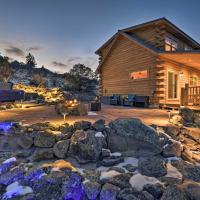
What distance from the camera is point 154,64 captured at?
12.9 metres

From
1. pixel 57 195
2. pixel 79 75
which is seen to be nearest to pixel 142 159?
pixel 57 195

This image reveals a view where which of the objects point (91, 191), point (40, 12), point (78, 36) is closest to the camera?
point (91, 191)

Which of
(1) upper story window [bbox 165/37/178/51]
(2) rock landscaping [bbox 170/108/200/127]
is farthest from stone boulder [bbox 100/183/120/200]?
(1) upper story window [bbox 165/37/178/51]

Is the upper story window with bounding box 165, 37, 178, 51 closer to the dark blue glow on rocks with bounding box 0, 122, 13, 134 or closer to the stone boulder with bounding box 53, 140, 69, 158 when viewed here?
the stone boulder with bounding box 53, 140, 69, 158

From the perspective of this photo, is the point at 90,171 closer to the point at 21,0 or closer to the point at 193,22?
the point at 21,0

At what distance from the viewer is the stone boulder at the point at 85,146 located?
4.20 meters

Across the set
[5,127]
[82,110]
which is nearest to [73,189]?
[5,127]

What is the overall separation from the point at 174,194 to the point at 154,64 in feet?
36.1

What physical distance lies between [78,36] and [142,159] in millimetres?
19002

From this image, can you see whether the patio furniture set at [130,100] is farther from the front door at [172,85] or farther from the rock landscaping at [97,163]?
the rock landscaping at [97,163]

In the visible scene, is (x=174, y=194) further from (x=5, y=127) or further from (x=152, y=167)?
(x=5, y=127)

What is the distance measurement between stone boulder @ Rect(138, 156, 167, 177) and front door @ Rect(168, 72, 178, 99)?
10542 millimetres

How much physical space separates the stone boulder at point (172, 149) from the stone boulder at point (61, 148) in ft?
7.66

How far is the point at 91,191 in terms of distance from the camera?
3254mm
